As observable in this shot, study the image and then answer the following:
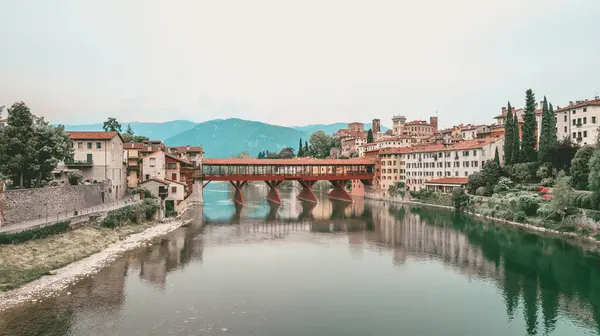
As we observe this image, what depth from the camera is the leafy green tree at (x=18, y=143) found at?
31734mm

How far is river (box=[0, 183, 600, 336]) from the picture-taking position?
62.8 feet

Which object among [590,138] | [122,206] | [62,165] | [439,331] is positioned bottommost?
[439,331]

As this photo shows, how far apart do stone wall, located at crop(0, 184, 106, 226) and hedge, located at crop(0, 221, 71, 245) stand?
2.27 meters

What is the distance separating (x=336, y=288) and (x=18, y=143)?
2559 cm

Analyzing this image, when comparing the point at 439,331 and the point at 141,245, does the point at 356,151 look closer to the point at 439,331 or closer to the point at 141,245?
the point at 141,245

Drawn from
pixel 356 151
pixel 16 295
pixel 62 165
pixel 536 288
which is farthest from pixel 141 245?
pixel 356 151

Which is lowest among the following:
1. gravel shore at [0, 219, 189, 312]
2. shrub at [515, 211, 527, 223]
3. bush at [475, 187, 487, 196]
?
gravel shore at [0, 219, 189, 312]

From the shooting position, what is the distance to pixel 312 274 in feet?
91.6

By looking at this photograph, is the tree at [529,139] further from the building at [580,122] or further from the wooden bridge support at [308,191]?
the wooden bridge support at [308,191]

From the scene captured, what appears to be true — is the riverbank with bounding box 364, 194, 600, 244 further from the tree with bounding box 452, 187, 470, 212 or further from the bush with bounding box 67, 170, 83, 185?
the bush with bounding box 67, 170, 83, 185

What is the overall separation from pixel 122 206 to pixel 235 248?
12.6m

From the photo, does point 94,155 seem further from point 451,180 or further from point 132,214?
point 451,180

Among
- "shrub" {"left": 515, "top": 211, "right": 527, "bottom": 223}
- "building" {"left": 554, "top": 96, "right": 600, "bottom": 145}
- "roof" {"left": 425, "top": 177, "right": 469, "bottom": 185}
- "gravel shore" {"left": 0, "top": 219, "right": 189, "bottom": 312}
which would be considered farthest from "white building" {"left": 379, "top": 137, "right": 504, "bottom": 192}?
"gravel shore" {"left": 0, "top": 219, "right": 189, "bottom": 312}

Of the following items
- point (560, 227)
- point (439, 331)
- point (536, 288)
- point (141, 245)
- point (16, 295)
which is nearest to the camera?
point (439, 331)
